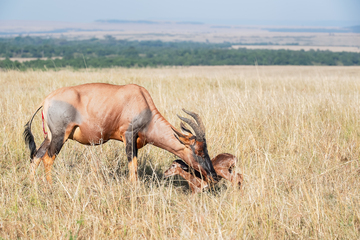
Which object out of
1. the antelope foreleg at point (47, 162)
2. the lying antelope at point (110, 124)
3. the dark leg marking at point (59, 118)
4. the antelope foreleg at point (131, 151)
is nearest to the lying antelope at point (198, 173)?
the lying antelope at point (110, 124)

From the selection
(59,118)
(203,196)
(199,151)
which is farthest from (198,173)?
(59,118)

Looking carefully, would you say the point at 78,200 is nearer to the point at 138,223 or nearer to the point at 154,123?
the point at 138,223

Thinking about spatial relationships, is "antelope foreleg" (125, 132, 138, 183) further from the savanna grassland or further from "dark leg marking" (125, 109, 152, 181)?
the savanna grassland

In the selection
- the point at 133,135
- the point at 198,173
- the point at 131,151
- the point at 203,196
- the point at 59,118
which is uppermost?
the point at 59,118

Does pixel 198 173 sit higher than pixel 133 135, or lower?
lower

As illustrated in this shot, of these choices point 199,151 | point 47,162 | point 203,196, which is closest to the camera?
point 199,151

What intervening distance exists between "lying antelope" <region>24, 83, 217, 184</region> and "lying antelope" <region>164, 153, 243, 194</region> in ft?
0.42

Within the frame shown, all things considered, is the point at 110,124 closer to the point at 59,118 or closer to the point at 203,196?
the point at 59,118

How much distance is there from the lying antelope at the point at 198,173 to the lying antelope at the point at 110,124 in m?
0.13

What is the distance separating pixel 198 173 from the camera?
479 centimetres

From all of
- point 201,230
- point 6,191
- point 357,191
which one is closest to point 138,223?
point 201,230

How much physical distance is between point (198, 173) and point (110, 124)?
4.14 ft

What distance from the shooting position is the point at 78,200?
12.8ft

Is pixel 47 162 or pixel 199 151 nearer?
pixel 199 151
